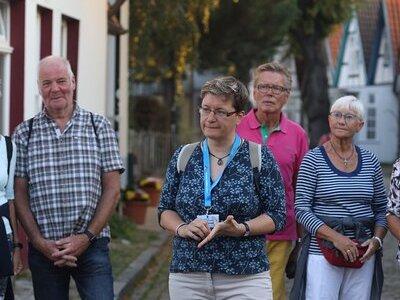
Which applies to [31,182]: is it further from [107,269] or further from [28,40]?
[28,40]

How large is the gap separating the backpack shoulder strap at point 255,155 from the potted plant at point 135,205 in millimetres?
9983

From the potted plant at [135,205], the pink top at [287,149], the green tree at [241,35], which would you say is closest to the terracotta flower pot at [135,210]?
the potted plant at [135,205]

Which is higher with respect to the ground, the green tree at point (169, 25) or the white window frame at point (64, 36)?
the green tree at point (169, 25)

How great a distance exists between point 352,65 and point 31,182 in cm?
4437

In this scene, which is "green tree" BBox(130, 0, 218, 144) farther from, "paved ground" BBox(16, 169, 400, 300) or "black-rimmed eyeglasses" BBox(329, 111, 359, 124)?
"black-rimmed eyeglasses" BBox(329, 111, 359, 124)

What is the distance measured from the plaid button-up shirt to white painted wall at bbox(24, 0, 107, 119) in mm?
4322

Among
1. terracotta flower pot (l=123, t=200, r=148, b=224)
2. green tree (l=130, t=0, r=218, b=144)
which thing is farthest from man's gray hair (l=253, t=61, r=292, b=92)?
green tree (l=130, t=0, r=218, b=144)

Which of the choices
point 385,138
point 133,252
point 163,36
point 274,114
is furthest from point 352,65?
point 274,114

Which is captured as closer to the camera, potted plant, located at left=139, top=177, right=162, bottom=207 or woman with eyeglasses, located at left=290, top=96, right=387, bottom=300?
woman with eyeglasses, located at left=290, top=96, right=387, bottom=300

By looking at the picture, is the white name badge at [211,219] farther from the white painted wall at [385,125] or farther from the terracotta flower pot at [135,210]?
the white painted wall at [385,125]

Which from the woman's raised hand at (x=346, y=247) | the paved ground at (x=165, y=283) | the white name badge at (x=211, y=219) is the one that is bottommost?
the paved ground at (x=165, y=283)

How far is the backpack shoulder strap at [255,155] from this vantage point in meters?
4.75

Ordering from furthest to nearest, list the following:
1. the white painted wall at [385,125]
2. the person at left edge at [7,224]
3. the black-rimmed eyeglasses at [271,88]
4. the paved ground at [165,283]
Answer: the white painted wall at [385,125], the paved ground at [165,283], the black-rimmed eyeglasses at [271,88], the person at left edge at [7,224]

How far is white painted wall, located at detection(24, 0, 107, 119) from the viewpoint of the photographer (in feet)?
30.9
